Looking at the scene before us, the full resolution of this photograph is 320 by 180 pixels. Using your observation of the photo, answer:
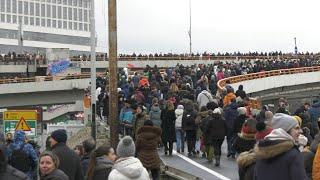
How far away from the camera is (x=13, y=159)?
10875 millimetres

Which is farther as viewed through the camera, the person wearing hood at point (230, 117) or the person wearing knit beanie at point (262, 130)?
the person wearing hood at point (230, 117)

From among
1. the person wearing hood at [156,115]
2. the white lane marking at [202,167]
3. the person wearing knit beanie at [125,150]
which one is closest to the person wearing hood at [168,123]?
the person wearing hood at [156,115]

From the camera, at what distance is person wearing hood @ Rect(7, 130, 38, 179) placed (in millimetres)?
10875

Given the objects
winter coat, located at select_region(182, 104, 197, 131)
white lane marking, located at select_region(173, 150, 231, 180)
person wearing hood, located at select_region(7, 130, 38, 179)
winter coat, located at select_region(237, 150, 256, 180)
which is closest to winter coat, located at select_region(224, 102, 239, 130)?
winter coat, located at select_region(182, 104, 197, 131)

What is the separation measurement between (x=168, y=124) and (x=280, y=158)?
12.1 m

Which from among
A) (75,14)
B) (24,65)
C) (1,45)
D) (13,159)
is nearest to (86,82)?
(24,65)

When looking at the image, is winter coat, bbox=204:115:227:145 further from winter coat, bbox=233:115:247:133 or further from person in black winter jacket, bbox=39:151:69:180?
person in black winter jacket, bbox=39:151:69:180

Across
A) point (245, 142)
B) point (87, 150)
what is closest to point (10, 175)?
point (87, 150)

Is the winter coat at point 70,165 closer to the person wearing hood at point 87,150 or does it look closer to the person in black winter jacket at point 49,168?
the person wearing hood at point 87,150

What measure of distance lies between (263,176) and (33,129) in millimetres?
11488

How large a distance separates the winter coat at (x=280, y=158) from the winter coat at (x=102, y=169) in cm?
247

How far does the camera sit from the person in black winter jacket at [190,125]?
17391 millimetres

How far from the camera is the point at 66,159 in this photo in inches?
334

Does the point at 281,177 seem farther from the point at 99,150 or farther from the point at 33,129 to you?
the point at 33,129
